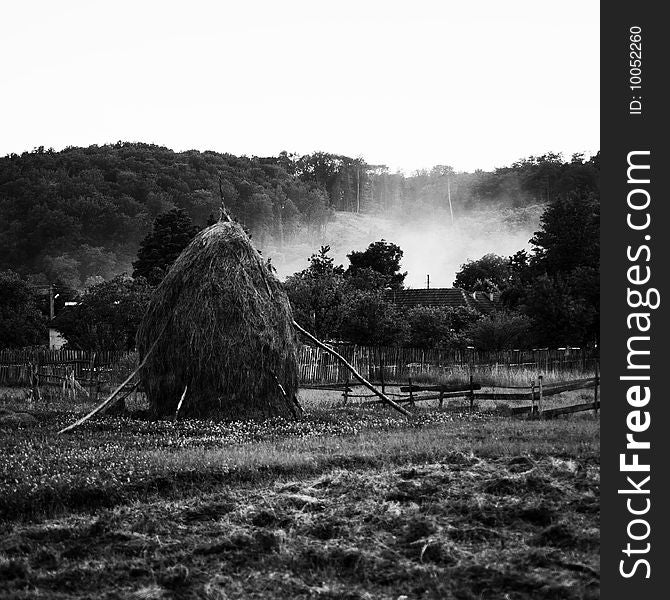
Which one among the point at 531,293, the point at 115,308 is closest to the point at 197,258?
the point at 531,293

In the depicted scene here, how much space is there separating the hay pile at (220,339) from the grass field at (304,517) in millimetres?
3868

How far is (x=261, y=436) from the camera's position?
19.2 meters

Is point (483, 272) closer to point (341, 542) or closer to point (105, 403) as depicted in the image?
point (105, 403)

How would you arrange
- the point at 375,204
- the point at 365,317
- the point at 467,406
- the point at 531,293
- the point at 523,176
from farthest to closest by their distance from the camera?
1. the point at 375,204
2. the point at 523,176
3. the point at 365,317
4. the point at 531,293
5. the point at 467,406

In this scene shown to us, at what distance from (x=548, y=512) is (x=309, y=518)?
282 cm

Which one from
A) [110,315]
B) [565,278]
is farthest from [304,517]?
[110,315]

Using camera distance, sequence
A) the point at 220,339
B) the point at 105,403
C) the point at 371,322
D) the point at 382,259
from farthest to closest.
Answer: the point at 382,259
the point at 371,322
the point at 220,339
the point at 105,403

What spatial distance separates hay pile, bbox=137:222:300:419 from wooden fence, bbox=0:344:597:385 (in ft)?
42.8

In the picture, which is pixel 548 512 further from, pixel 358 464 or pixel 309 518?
pixel 358 464

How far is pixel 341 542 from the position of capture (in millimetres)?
10320

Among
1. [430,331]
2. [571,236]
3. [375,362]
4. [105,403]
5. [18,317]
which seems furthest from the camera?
[18,317]

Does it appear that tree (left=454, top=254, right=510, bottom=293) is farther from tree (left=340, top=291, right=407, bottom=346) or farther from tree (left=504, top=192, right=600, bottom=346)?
tree (left=340, top=291, right=407, bottom=346)

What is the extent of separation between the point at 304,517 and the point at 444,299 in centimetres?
5664

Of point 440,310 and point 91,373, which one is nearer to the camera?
point 91,373
